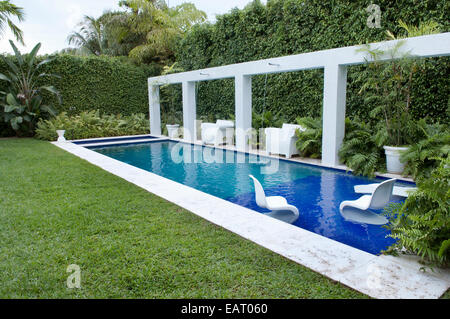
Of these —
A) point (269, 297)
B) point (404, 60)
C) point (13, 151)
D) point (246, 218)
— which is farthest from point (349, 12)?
point (13, 151)

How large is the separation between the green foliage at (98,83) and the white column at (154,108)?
256 centimetres

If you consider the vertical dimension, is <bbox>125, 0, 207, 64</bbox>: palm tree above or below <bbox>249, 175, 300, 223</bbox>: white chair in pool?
above

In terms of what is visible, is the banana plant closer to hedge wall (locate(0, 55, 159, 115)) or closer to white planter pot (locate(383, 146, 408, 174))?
hedge wall (locate(0, 55, 159, 115))

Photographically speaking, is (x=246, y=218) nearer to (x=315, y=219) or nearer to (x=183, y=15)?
(x=315, y=219)

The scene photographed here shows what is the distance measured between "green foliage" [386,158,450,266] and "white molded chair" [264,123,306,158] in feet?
22.3

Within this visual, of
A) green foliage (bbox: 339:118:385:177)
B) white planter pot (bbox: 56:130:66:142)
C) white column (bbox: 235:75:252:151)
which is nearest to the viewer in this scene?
green foliage (bbox: 339:118:385:177)

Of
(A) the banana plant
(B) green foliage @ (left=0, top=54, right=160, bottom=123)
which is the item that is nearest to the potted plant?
(A) the banana plant

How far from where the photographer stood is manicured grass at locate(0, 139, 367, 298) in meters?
3.01

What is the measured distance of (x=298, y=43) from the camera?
13.7 metres

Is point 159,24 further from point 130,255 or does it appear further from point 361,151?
point 130,255

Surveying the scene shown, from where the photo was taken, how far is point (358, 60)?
8.34m

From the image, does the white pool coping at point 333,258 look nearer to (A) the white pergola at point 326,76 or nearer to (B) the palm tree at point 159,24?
(A) the white pergola at point 326,76

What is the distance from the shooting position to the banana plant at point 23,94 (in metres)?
15.3

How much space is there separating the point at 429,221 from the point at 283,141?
7.56 metres
